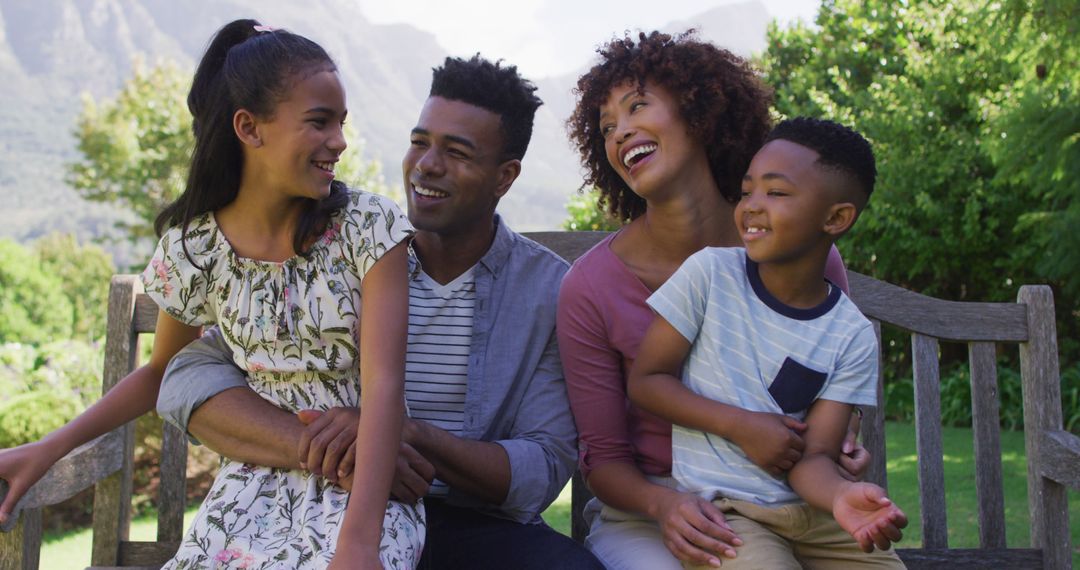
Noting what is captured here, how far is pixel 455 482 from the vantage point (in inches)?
101

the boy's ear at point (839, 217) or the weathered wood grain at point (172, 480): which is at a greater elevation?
the boy's ear at point (839, 217)

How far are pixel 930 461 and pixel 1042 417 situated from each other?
1.09ft

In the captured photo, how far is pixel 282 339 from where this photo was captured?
96.6 inches

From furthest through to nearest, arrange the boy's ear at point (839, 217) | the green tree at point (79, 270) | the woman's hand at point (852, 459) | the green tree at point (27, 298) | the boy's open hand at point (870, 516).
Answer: the green tree at point (79, 270), the green tree at point (27, 298), the boy's ear at point (839, 217), the woman's hand at point (852, 459), the boy's open hand at point (870, 516)

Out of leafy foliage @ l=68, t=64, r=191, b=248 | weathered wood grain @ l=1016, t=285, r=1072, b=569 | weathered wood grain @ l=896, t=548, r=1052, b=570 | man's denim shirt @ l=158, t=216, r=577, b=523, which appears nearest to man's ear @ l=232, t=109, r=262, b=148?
man's denim shirt @ l=158, t=216, r=577, b=523

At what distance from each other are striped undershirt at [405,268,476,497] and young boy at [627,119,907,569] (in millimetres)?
478

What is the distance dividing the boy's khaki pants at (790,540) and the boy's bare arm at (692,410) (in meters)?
0.10

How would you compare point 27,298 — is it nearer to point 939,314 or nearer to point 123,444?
point 123,444

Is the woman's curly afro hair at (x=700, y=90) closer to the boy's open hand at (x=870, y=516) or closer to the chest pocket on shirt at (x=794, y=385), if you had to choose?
the chest pocket on shirt at (x=794, y=385)

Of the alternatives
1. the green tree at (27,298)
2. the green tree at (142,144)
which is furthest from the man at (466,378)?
the green tree at (27,298)

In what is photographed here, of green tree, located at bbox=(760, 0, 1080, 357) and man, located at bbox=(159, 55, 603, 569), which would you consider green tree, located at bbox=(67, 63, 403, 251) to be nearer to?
green tree, located at bbox=(760, 0, 1080, 357)

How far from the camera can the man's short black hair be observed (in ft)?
9.86

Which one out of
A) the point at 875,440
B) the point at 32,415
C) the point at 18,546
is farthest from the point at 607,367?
the point at 32,415

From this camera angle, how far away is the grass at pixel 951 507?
21.8 feet
